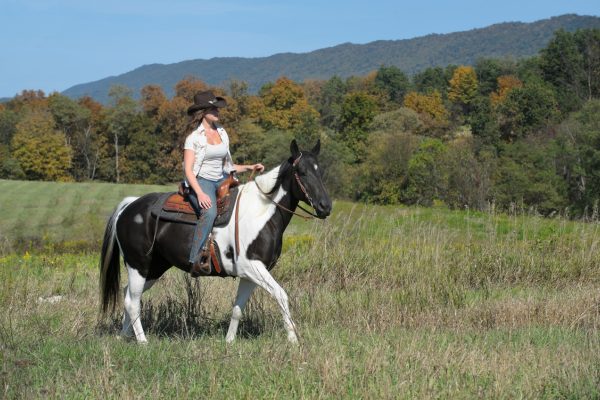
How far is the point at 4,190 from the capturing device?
65562 mm

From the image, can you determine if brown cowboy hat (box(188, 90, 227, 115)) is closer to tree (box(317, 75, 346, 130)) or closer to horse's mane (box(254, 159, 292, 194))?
horse's mane (box(254, 159, 292, 194))

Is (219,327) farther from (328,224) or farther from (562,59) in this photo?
(562,59)

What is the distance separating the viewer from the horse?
7496 millimetres

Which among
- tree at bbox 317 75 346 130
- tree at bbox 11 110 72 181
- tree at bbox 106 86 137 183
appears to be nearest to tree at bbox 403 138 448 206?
tree at bbox 106 86 137 183

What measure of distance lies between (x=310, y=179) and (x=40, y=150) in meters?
84.5

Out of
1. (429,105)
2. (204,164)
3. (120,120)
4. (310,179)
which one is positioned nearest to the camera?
(310,179)

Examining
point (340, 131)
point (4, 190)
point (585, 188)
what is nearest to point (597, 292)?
point (585, 188)

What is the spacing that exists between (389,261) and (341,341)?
4.38 metres

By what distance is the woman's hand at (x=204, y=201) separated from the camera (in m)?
7.62

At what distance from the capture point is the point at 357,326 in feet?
26.1

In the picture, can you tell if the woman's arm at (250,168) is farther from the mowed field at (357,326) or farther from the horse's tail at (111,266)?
the mowed field at (357,326)

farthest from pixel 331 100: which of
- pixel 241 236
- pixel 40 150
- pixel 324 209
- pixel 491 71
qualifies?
pixel 324 209

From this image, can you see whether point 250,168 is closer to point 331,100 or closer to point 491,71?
point 331,100

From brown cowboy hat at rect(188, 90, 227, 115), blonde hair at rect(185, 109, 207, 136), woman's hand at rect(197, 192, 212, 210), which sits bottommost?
woman's hand at rect(197, 192, 212, 210)
